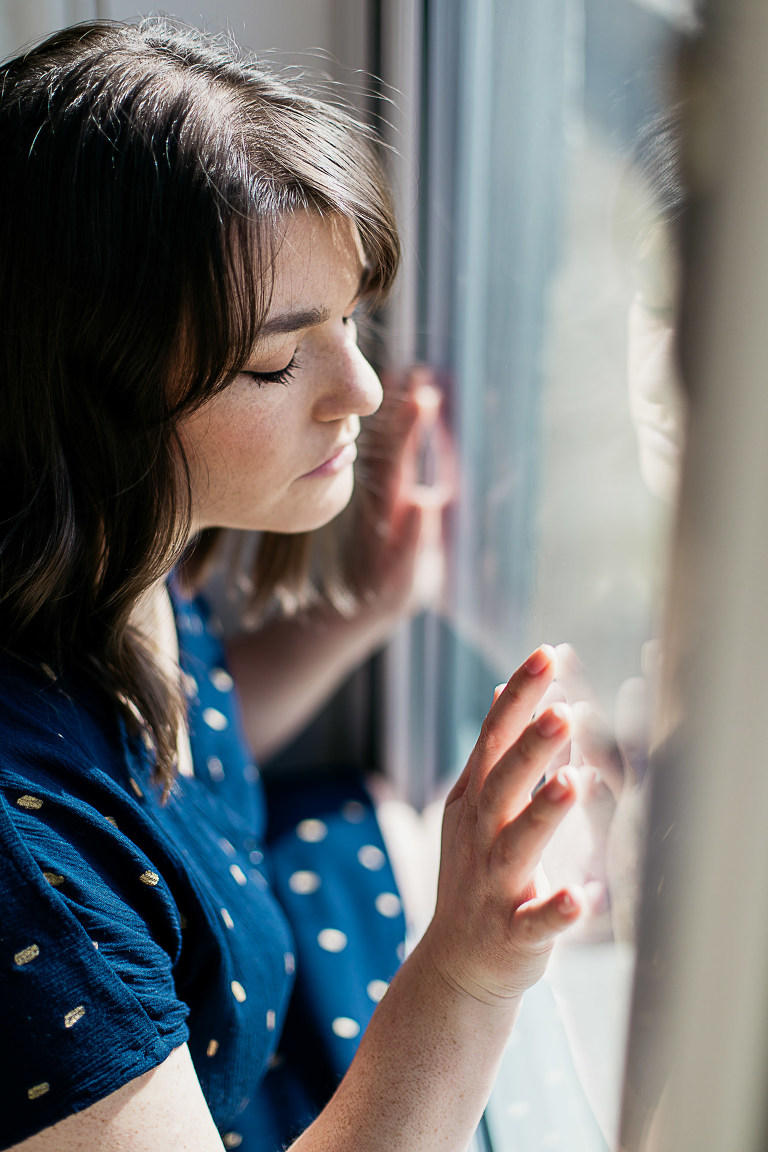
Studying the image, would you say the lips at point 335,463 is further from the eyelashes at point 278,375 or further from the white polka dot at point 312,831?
Result: the white polka dot at point 312,831

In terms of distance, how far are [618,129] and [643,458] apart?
18 cm

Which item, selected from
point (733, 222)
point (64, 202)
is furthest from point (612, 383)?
point (64, 202)

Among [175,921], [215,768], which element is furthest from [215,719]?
[175,921]

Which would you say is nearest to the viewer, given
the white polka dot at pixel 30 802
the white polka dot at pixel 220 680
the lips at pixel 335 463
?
the white polka dot at pixel 30 802

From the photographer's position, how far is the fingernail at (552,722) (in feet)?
1.25

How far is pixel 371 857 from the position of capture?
0.87m

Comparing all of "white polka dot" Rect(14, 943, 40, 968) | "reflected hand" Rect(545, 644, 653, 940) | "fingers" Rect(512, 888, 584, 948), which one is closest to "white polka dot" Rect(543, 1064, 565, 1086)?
"reflected hand" Rect(545, 644, 653, 940)

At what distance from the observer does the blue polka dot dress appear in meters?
0.42

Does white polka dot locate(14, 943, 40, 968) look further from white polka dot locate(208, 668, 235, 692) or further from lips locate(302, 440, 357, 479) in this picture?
white polka dot locate(208, 668, 235, 692)

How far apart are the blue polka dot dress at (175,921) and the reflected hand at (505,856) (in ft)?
0.53

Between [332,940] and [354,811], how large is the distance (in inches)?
7.8

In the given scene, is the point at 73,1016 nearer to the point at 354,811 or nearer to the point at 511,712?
the point at 511,712

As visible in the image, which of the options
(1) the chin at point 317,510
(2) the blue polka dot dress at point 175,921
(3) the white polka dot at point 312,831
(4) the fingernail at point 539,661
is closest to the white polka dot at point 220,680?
(2) the blue polka dot dress at point 175,921

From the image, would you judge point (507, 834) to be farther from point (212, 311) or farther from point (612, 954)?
point (212, 311)
